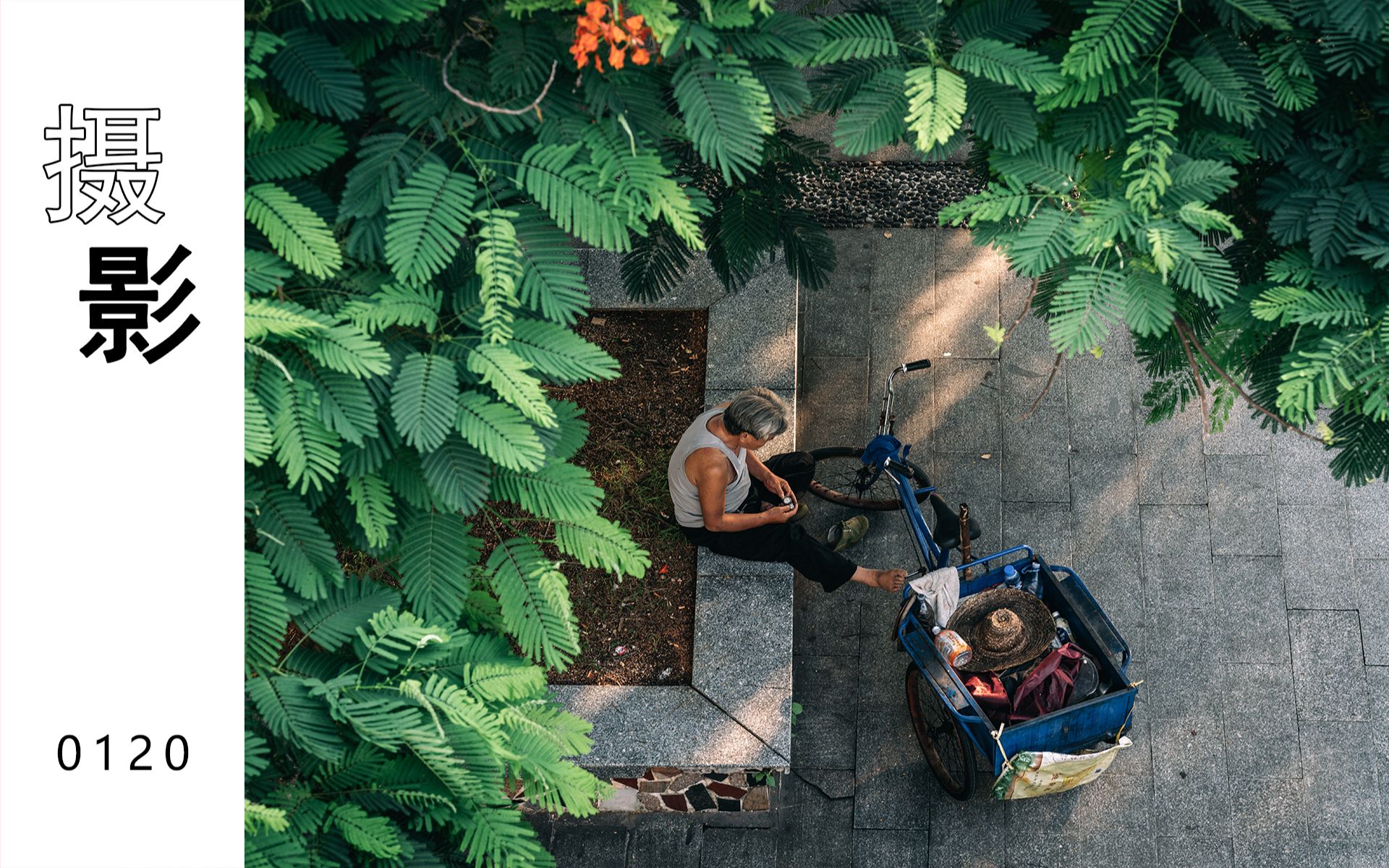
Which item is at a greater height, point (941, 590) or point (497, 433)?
point (497, 433)

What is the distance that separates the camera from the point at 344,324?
3232mm

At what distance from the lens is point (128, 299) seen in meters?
3.02

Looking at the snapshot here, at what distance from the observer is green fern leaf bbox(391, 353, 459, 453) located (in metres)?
3.21

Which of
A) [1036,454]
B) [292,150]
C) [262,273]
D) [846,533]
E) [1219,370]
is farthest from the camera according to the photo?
[1036,454]

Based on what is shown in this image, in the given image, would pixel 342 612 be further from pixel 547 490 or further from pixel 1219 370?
pixel 1219 370

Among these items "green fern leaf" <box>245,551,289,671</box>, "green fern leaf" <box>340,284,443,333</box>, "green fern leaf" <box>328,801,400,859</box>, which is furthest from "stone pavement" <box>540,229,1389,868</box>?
"green fern leaf" <box>340,284,443,333</box>

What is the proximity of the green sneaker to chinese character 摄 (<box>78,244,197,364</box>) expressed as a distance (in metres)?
3.75

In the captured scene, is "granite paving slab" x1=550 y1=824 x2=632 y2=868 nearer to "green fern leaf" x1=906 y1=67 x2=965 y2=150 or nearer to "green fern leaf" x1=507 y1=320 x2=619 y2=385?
"green fern leaf" x1=507 y1=320 x2=619 y2=385

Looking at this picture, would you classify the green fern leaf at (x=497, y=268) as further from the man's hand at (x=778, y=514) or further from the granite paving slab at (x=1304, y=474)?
the granite paving slab at (x=1304, y=474)

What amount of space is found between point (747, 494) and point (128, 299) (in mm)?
3151

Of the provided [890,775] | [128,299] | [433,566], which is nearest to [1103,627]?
[890,775]

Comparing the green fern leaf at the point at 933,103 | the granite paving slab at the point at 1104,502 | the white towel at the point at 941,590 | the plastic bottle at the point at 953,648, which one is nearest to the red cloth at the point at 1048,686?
the plastic bottle at the point at 953,648

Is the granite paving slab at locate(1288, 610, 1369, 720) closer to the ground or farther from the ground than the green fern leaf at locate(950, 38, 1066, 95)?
closer to the ground

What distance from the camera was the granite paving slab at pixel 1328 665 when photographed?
5523mm
